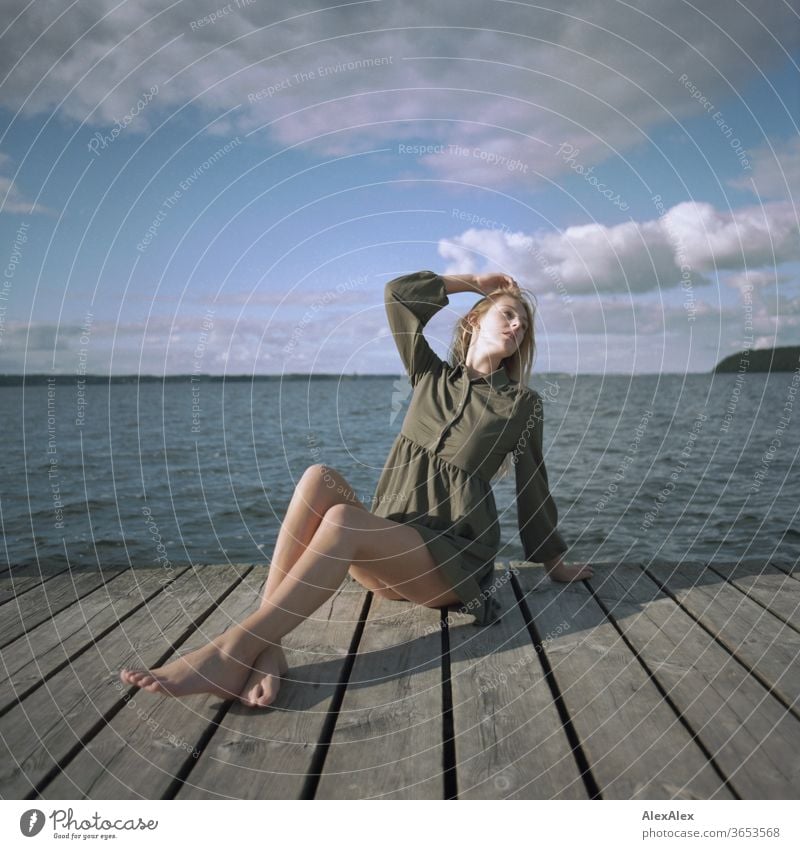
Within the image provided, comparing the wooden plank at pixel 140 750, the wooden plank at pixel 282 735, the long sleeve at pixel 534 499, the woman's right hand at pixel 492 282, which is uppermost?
the woman's right hand at pixel 492 282

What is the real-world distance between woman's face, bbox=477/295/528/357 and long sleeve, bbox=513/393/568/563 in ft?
0.97

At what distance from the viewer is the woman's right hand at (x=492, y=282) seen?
392cm

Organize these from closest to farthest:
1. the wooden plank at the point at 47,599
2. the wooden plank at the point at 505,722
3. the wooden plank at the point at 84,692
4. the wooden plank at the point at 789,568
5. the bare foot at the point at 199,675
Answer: the wooden plank at the point at 505,722 < the wooden plank at the point at 84,692 < the bare foot at the point at 199,675 < the wooden plank at the point at 47,599 < the wooden plank at the point at 789,568

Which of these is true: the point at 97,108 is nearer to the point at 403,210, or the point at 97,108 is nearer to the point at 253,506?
the point at 403,210

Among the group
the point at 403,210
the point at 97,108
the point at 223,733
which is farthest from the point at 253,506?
the point at 223,733

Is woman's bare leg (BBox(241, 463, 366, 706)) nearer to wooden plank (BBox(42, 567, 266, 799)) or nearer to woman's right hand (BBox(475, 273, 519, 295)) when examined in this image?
wooden plank (BBox(42, 567, 266, 799))

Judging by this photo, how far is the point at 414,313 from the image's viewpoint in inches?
156

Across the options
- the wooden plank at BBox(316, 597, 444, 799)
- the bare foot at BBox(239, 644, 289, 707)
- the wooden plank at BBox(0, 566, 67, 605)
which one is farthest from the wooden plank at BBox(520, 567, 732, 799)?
A: the wooden plank at BBox(0, 566, 67, 605)

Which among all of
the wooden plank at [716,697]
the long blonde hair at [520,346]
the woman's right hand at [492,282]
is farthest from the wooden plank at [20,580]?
the wooden plank at [716,697]

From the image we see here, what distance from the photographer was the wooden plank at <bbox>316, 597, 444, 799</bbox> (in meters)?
2.21

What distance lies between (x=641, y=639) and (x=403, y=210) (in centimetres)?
281

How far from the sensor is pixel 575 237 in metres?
4.06

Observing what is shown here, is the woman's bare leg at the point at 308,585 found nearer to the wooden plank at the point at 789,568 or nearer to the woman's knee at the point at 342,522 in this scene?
the woman's knee at the point at 342,522

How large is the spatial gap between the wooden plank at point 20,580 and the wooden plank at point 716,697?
2976mm
